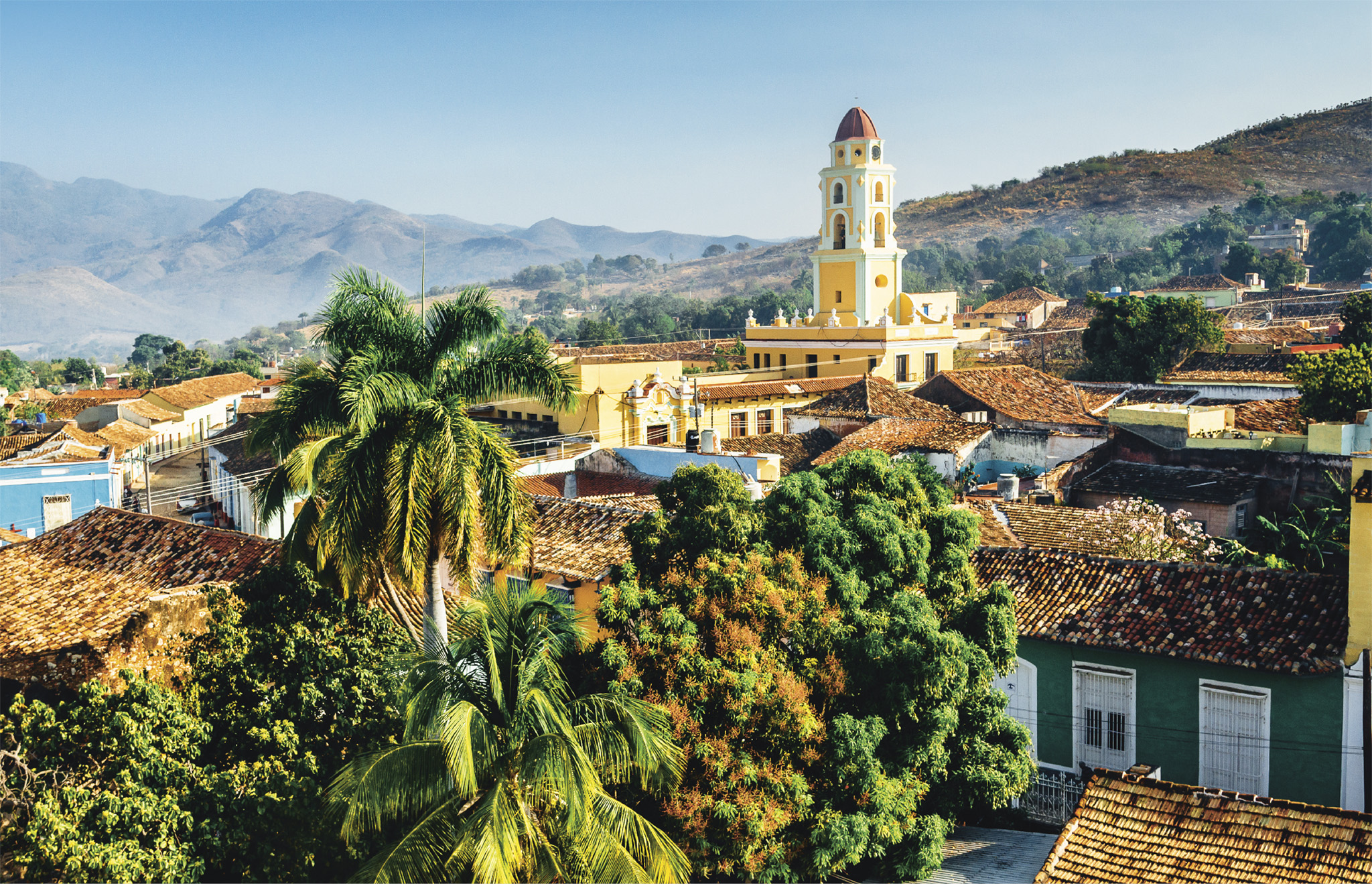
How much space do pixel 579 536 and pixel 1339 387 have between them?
18864 millimetres

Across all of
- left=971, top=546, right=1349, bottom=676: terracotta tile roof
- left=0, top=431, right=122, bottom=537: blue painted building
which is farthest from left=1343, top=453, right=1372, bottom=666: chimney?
left=0, top=431, right=122, bottom=537: blue painted building

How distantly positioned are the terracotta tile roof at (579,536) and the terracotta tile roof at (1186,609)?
190 inches

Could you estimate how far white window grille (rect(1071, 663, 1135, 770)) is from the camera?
13.4 metres

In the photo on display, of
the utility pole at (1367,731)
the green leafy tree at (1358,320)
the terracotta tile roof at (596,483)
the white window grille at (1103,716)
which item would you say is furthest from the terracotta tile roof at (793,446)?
the green leafy tree at (1358,320)

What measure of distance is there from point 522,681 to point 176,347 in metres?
95.7

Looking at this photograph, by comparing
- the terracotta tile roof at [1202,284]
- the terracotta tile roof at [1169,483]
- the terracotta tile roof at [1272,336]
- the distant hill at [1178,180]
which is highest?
the distant hill at [1178,180]

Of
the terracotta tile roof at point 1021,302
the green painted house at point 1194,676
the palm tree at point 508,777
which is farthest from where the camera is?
the terracotta tile roof at point 1021,302

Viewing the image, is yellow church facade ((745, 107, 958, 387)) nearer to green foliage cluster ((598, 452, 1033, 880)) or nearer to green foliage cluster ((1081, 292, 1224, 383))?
green foliage cluster ((1081, 292, 1224, 383))

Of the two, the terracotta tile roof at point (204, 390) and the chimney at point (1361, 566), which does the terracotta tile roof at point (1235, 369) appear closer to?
the chimney at point (1361, 566)

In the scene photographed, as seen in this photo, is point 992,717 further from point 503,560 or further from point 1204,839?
point 503,560

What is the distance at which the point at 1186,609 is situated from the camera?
1329 cm

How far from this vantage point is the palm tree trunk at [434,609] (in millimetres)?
10695

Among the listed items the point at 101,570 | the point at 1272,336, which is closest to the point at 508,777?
the point at 101,570

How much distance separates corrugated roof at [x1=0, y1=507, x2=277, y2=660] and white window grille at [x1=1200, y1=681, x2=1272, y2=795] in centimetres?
1086
